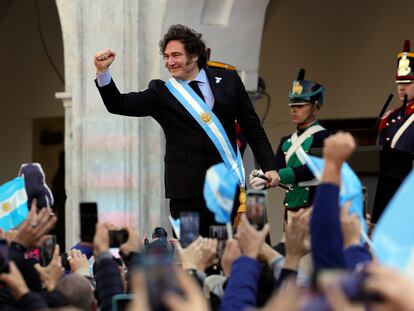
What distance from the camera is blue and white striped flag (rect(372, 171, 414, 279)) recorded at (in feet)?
13.4

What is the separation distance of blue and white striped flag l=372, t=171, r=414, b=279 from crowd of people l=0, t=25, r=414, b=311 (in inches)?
2.9

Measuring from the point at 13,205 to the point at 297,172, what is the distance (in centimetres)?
228

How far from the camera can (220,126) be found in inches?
285

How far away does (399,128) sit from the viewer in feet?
26.5

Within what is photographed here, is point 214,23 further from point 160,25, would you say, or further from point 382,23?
point 382,23

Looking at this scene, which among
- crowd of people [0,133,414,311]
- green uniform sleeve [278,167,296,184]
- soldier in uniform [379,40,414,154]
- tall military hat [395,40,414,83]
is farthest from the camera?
tall military hat [395,40,414,83]

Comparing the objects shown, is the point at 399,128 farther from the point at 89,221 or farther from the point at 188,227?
the point at 89,221

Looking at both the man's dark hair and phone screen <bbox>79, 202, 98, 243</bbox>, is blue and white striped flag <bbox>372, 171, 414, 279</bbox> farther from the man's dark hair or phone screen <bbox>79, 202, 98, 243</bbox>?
the man's dark hair

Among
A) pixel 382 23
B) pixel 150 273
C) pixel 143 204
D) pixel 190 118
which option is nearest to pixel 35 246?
pixel 150 273

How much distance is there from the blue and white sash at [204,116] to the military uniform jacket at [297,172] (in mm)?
669

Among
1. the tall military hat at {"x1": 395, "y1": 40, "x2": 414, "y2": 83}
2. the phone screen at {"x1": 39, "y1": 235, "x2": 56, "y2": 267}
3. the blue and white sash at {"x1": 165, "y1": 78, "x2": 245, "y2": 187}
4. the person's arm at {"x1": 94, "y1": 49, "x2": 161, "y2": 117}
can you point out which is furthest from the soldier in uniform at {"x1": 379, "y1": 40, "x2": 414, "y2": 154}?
the phone screen at {"x1": 39, "y1": 235, "x2": 56, "y2": 267}

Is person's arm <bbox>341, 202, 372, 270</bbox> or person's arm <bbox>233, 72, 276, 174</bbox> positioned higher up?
person's arm <bbox>233, 72, 276, 174</bbox>

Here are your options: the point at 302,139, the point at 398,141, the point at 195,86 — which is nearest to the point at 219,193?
the point at 195,86

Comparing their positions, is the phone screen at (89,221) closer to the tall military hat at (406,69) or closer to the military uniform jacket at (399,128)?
the military uniform jacket at (399,128)
